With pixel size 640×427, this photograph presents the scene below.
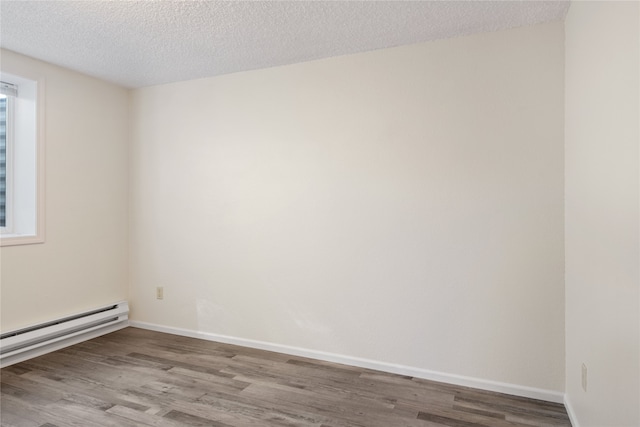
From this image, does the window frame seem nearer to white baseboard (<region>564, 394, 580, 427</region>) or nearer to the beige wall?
the beige wall

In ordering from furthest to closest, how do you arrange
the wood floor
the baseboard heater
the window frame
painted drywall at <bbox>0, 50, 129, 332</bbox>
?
1. the window frame
2. painted drywall at <bbox>0, 50, 129, 332</bbox>
3. the baseboard heater
4. the wood floor

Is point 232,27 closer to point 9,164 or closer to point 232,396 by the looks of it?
point 9,164

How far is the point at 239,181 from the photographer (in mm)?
3238

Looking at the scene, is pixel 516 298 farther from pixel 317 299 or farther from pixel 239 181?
pixel 239 181

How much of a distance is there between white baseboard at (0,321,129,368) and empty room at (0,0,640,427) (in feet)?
0.05

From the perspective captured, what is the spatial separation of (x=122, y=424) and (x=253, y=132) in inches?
87.4

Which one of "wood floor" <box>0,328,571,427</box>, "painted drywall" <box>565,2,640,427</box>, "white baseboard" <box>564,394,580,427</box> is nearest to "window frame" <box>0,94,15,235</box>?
"wood floor" <box>0,328,571,427</box>

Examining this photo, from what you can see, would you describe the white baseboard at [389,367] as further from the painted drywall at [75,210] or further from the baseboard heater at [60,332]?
the painted drywall at [75,210]

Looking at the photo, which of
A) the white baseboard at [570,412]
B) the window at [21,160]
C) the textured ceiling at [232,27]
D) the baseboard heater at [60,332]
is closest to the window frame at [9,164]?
the window at [21,160]

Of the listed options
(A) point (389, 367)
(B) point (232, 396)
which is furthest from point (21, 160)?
(A) point (389, 367)

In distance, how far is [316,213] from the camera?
2.95m

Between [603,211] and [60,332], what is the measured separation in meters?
3.76

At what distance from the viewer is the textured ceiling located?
216 cm

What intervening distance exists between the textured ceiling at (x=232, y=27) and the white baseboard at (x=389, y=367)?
2288mm
